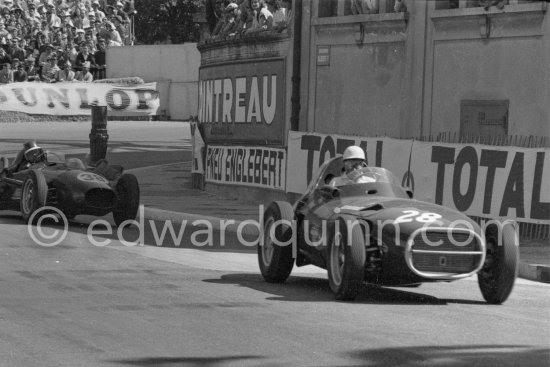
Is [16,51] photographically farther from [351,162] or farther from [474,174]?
[351,162]

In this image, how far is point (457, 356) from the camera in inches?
325

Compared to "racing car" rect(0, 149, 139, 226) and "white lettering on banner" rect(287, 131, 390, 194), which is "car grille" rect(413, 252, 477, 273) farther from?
"white lettering on banner" rect(287, 131, 390, 194)

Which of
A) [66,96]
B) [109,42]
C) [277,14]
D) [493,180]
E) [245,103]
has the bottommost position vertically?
[493,180]

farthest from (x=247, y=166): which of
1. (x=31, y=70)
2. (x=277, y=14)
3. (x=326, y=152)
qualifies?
(x=31, y=70)

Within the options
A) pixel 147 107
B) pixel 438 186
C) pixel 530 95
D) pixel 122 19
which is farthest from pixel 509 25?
pixel 122 19

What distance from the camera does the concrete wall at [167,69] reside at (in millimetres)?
43531

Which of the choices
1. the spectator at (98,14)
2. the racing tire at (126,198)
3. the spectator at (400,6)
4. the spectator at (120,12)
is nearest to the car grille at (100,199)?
the racing tire at (126,198)

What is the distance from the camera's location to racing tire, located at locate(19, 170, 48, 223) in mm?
17422

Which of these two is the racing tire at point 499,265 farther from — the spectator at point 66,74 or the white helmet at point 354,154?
the spectator at point 66,74

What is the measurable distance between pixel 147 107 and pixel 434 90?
2478cm

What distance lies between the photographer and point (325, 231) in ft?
38.4

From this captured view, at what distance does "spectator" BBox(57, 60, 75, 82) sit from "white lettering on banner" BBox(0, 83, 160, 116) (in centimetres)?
73

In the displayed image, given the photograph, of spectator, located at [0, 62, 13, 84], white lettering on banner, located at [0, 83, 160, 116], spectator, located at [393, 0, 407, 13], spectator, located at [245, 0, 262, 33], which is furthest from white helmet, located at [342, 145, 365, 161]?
spectator, located at [0, 62, 13, 84]

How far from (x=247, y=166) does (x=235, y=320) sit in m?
13.6
